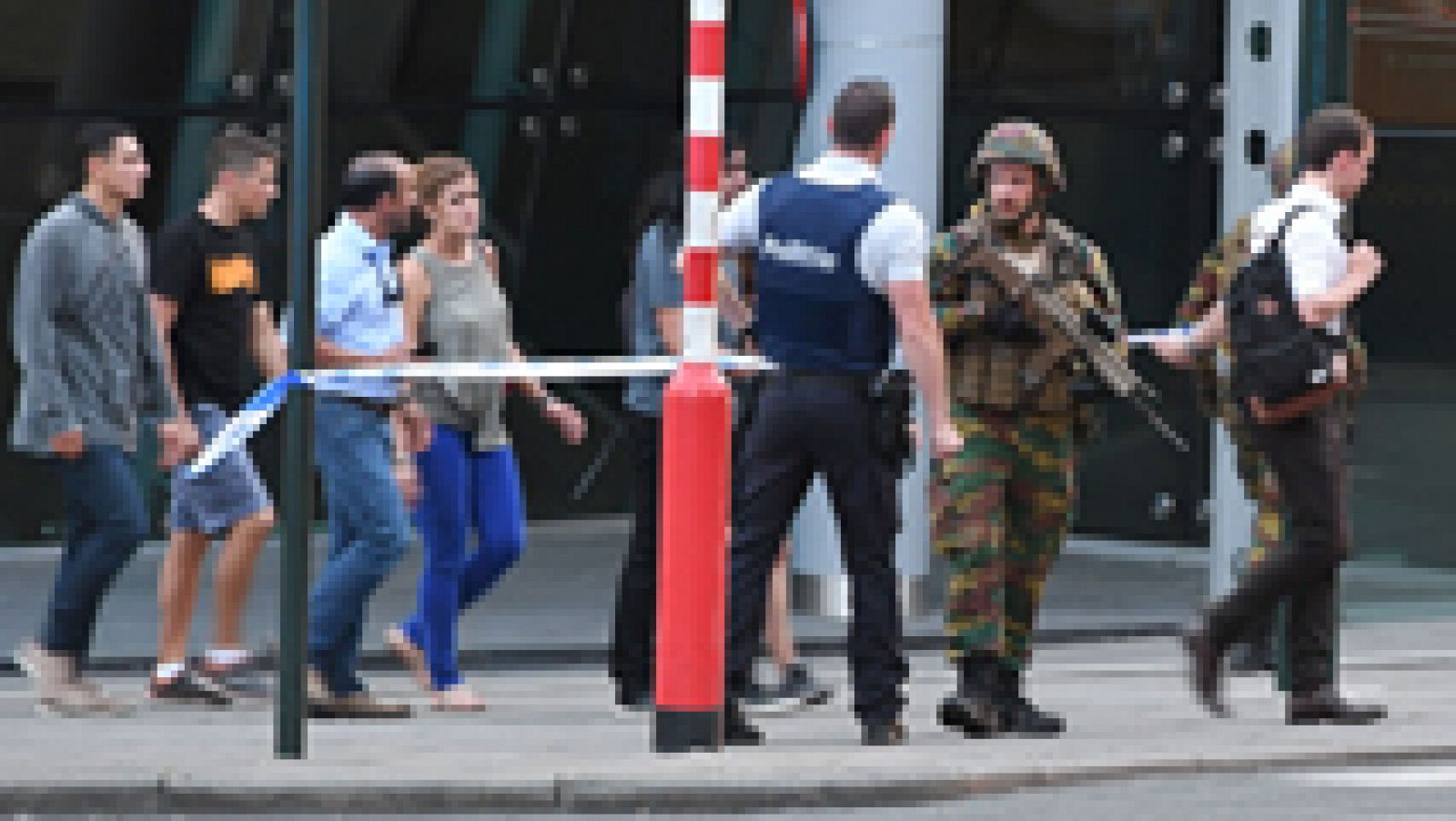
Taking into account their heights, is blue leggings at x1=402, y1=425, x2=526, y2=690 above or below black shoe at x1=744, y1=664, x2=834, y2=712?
above

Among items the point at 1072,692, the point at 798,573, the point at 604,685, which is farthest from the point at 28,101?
the point at 1072,692

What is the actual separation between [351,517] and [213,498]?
55cm

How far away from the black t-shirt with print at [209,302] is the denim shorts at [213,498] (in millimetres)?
94

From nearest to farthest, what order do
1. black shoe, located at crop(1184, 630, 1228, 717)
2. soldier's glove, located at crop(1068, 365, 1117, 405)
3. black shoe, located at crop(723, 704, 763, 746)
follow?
1. black shoe, located at crop(723, 704, 763, 746)
2. soldier's glove, located at crop(1068, 365, 1117, 405)
3. black shoe, located at crop(1184, 630, 1228, 717)

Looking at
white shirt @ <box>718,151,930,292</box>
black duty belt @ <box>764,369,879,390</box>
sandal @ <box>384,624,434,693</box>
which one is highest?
white shirt @ <box>718,151,930,292</box>

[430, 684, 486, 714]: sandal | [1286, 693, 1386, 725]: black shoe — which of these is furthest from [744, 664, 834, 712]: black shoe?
[1286, 693, 1386, 725]: black shoe

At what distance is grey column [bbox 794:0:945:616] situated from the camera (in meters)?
14.9

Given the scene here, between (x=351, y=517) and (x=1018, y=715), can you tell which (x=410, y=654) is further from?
(x=1018, y=715)

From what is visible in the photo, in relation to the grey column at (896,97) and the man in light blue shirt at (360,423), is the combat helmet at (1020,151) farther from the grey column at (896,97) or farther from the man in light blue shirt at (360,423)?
the grey column at (896,97)

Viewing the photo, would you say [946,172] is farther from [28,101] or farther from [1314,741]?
[1314,741]

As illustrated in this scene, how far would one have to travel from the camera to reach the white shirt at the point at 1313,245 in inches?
429

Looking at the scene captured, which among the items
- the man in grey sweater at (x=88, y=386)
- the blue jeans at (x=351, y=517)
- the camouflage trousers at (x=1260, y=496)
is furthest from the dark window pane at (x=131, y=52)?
the camouflage trousers at (x=1260, y=496)

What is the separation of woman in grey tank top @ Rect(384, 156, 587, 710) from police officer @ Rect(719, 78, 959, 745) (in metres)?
1.42

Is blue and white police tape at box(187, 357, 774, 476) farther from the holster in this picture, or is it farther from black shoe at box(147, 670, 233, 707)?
black shoe at box(147, 670, 233, 707)
